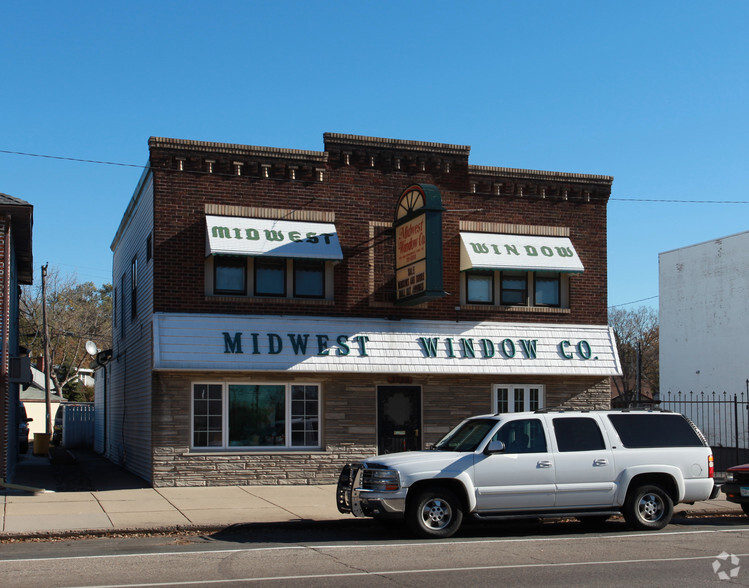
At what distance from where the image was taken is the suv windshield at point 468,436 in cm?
1275

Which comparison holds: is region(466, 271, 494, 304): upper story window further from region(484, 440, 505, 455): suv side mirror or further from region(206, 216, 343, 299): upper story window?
region(484, 440, 505, 455): suv side mirror

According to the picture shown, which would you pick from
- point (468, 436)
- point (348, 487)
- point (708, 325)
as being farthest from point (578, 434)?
point (708, 325)

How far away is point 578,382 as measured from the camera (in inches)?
836

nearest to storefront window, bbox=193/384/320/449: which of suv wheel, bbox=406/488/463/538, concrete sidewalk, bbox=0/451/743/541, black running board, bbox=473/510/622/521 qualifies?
concrete sidewalk, bbox=0/451/743/541

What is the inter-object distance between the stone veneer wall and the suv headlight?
686 cm

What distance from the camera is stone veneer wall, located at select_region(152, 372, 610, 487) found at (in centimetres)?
1819

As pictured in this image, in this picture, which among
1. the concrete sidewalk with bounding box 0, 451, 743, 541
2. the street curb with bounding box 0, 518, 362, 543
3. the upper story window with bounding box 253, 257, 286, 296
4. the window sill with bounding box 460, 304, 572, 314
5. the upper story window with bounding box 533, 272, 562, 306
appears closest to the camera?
the street curb with bounding box 0, 518, 362, 543

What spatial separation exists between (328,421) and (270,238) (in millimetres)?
4267

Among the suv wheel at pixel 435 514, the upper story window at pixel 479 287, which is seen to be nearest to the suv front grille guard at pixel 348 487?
the suv wheel at pixel 435 514

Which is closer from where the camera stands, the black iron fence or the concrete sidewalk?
the concrete sidewalk

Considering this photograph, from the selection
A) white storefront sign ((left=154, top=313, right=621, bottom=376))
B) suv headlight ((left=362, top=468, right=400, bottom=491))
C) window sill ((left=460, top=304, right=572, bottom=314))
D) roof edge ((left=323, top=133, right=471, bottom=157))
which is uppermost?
roof edge ((left=323, top=133, right=471, bottom=157))

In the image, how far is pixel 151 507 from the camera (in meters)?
15.1

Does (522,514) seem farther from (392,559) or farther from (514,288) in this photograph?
(514,288)

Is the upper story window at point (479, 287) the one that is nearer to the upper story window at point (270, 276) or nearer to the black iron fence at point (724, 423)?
the upper story window at point (270, 276)
